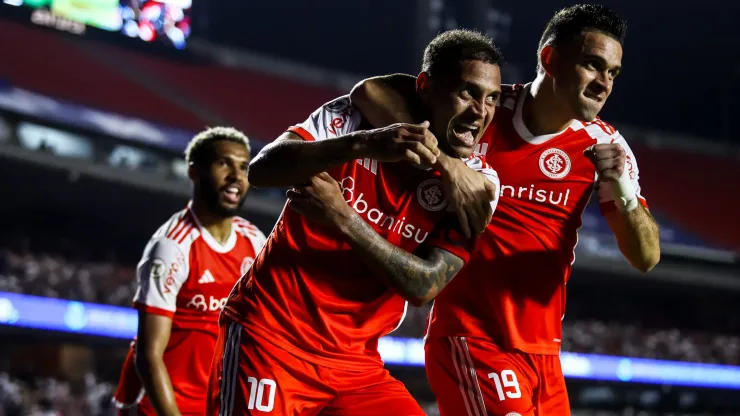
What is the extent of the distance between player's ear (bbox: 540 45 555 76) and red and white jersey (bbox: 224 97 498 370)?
1006mm

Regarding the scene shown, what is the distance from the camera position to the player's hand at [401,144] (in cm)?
292

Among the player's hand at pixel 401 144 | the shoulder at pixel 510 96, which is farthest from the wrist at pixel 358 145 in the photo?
the shoulder at pixel 510 96

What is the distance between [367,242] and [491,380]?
1.24 m

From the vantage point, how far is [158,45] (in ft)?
75.2

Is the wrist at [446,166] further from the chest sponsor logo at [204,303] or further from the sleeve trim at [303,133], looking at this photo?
the chest sponsor logo at [204,303]

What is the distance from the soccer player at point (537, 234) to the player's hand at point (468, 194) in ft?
2.63

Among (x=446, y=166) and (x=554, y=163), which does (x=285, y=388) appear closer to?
(x=446, y=166)

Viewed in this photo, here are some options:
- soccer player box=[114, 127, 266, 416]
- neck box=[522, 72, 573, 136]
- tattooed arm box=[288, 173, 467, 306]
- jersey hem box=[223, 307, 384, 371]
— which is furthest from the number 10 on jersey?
neck box=[522, 72, 573, 136]

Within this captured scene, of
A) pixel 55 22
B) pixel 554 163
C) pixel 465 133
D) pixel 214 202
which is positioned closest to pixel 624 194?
pixel 554 163

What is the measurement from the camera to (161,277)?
15.3 ft

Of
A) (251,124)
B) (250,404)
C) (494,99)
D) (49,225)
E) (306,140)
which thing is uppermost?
(251,124)

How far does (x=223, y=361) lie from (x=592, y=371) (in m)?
21.3

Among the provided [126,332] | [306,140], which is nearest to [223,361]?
[306,140]

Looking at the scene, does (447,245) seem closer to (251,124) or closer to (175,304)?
(175,304)
